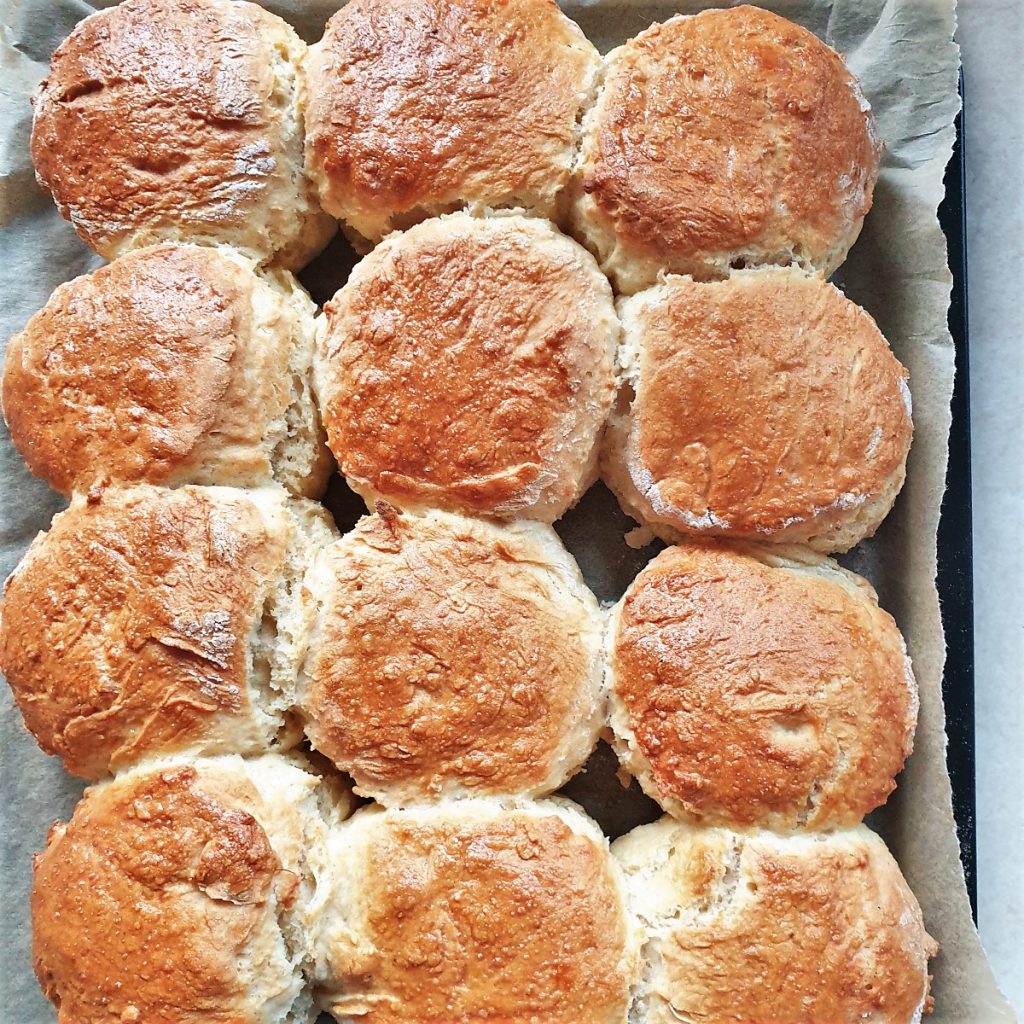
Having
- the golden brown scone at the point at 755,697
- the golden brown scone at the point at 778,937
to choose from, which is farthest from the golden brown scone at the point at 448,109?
the golden brown scone at the point at 778,937

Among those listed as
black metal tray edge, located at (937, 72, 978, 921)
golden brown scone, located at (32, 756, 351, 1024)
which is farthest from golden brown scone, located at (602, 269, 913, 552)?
golden brown scone, located at (32, 756, 351, 1024)

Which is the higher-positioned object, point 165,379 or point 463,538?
point 165,379

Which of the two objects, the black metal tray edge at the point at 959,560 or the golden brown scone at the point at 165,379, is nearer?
the golden brown scone at the point at 165,379

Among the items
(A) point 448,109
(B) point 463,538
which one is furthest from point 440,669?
(A) point 448,109

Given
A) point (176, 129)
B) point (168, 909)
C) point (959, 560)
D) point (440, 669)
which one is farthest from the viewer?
point (959, 560)

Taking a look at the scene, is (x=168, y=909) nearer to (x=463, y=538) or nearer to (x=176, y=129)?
(x=463, y=538)

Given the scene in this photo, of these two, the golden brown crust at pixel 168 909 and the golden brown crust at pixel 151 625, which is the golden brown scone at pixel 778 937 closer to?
the golden brown crust at pixel 168 909

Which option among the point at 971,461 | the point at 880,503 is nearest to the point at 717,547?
the point at 880,503
